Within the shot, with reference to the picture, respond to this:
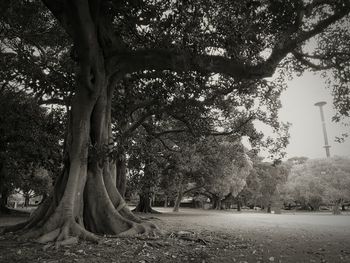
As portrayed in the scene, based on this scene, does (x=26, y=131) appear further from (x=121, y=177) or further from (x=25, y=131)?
(x=121, y=177)

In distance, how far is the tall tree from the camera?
9.10 meters

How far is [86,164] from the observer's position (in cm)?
1048

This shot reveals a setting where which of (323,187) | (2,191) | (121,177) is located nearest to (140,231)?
(121,177)

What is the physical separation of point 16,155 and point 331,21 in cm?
1734

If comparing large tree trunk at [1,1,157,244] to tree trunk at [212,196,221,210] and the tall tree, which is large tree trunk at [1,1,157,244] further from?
tree trunk at [212,196,221,210]

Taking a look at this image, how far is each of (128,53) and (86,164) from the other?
12.9 feet

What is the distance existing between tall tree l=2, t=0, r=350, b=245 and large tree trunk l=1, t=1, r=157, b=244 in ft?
0.10

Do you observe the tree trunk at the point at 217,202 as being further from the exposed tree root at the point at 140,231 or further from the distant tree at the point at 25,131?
the exposed tree root at the point at 140,231

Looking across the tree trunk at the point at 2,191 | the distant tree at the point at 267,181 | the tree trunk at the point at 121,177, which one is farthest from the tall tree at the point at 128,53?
the distant tree at the point at 267,181

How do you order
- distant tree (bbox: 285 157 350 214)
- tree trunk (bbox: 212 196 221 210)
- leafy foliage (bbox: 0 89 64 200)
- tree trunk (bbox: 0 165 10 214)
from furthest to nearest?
tree trunk (bbox: 212 196 221 210) < distant tree (bbox: 285 157 350 214) < tree trunk (bbox: 0 165 10 214) < leafy foliage (bbox: 0 89 64 200)

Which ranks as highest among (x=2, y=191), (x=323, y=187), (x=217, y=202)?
(x=323, y=187)

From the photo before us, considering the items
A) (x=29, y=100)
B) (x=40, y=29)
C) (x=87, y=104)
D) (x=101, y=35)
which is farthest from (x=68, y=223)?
(x=29, y=100)

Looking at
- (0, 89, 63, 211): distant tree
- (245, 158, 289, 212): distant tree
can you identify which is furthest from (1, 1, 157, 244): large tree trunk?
(245, 158, 289, 212): distant tree

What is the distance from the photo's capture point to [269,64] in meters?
10.1
